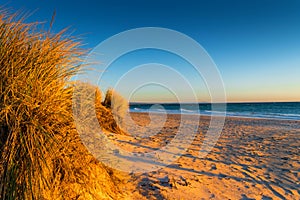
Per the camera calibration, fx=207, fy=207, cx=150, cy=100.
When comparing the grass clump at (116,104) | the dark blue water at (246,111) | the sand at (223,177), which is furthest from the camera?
the dark blue water at (246,111)

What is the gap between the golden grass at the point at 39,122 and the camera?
1686 millimetres

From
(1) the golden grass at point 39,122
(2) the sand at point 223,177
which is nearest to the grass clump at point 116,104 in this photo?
(2) the sand at point 223,177

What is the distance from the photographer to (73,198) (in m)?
2.09

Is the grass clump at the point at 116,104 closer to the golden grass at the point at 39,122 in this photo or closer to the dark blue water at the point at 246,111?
the dark blue water at the point at 246,111

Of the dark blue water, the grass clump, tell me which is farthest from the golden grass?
the dark blue water

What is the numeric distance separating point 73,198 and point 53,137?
689 millimetres

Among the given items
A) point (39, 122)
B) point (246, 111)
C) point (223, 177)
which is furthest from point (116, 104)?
point (246, 111)

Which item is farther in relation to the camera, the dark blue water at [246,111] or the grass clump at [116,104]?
the dark blue water at [246,111]

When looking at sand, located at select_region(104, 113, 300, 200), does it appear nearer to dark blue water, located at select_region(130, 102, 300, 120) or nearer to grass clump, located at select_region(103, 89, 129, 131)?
grass clump, located at select_region(103, 89, 129, 131)

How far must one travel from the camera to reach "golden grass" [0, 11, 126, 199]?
169cm

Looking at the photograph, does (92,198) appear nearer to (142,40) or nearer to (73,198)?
(73,198)

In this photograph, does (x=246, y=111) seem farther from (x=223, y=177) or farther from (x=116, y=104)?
(x=223, y=177)

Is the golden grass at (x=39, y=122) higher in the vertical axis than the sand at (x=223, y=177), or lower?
higher

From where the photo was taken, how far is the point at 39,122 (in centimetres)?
189
